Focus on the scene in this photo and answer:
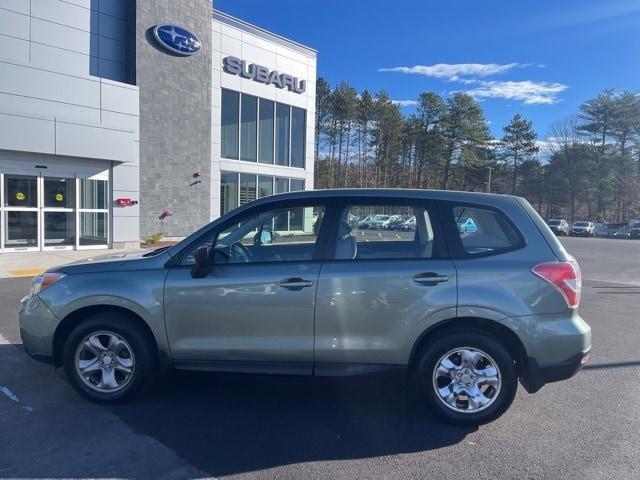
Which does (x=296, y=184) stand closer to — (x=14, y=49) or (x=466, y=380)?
(x=14, y=49)

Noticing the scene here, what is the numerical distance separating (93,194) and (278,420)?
15.5m

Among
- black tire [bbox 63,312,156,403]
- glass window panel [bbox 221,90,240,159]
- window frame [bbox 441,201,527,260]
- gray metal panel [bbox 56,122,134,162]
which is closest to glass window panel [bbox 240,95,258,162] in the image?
glass window panel [bbox 221,90,240,159]

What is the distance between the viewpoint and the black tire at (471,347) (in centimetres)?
404

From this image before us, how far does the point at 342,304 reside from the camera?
4090mm

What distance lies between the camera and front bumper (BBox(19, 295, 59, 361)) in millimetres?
4434

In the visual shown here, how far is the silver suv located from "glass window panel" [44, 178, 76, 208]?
13.3 meters

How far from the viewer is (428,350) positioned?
13.4ft

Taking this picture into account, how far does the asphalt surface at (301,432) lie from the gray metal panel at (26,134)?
11785 millimetres

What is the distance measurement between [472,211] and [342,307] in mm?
1311

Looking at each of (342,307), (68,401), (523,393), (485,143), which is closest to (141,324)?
(68,401)

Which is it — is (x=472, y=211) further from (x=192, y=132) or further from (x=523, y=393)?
(x=192, y=132)

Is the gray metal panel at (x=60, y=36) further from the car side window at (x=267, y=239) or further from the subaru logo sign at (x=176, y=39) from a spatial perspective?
the car side window at (x=267, y=239)

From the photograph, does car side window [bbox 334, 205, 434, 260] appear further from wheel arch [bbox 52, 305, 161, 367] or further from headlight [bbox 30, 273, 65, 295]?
headlight [bbox 30, 273, 65, 295]

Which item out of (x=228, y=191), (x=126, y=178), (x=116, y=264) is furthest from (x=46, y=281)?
(x=228, y=191)
